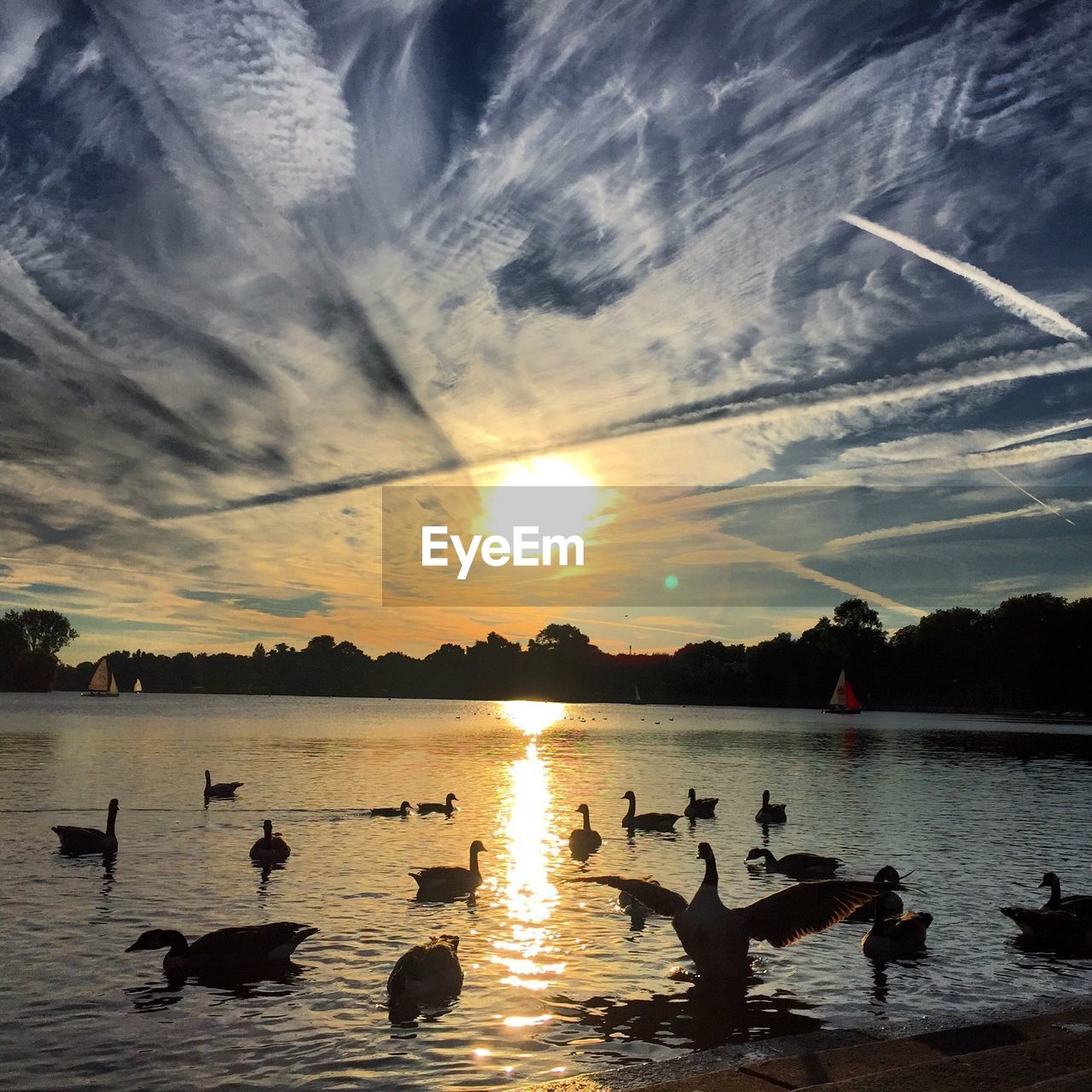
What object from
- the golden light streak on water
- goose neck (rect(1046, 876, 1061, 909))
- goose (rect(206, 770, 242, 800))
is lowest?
the golden light streak on water

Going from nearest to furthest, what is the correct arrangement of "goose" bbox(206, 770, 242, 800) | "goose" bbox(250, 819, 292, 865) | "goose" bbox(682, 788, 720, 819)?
"goose" bbox(250, 819, 292, 865) < "goose" bbox(682, 788, 720, 819) < "goose" bbox(206, 770, 242, 800)

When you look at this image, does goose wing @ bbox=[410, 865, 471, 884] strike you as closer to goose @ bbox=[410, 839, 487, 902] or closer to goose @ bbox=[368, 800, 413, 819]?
goose @ bbox=[410, 839, 487, 902]

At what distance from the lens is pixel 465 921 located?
719 inches

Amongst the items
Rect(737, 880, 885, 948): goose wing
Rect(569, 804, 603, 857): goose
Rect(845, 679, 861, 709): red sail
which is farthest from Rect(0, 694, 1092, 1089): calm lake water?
Rect(845, 679, 861, 709): red sail

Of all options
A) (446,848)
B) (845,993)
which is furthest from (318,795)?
(845,993)

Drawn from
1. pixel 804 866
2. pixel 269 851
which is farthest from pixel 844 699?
pixel 269 851

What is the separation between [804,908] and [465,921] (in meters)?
7.08

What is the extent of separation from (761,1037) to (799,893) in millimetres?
2136

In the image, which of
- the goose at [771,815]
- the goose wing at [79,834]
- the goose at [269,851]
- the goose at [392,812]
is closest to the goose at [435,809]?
the goose at [392,812]

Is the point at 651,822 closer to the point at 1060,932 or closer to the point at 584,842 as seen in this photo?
the point at 584,842

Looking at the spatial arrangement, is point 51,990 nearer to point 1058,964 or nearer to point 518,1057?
point 518,1057

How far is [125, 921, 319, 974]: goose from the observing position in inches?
570

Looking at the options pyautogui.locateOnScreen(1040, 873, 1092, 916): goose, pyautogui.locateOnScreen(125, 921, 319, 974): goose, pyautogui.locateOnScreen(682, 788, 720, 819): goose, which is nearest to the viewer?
pyautogui.locateOnScreen(125, 921, 319, 974): goose

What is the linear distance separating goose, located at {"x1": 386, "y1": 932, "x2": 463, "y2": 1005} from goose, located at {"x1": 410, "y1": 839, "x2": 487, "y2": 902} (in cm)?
615
